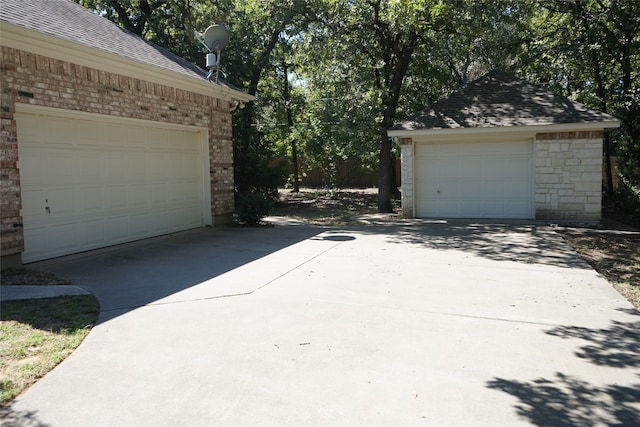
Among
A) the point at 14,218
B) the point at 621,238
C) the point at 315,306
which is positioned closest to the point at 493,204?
the point at 621,238

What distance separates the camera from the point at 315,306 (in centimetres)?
534

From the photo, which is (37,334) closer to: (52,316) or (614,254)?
(52,316)

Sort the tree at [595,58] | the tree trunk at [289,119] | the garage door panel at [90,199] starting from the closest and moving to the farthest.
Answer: the garage door panel at [90,199] < the tree at [595,58] < the tree trunk at [289,119]

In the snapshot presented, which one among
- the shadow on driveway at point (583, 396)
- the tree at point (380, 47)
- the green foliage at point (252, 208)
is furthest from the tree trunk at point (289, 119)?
the shadow on driveway at point (583, 396)

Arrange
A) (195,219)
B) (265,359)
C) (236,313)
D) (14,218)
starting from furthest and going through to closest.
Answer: (195,219) → (14,218) → (236,313) → (265,359)

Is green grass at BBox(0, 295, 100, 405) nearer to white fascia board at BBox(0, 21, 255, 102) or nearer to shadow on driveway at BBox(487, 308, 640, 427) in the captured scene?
shadow on driveway at BBox(487, 308, 640, 427)

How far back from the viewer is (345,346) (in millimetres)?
4199

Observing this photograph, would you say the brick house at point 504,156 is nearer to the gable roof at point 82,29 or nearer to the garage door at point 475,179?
the garage door at point 475,179

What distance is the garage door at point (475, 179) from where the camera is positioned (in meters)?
12.6

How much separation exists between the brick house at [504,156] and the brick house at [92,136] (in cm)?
564

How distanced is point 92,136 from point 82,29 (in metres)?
2.01

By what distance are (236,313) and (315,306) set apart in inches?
34.8

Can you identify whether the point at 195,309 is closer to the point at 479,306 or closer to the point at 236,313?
the point at 236,313

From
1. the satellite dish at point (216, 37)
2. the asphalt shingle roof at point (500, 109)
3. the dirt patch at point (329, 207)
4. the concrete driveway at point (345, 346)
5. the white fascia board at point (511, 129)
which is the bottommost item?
the concrete driveway at point (345, 346)
